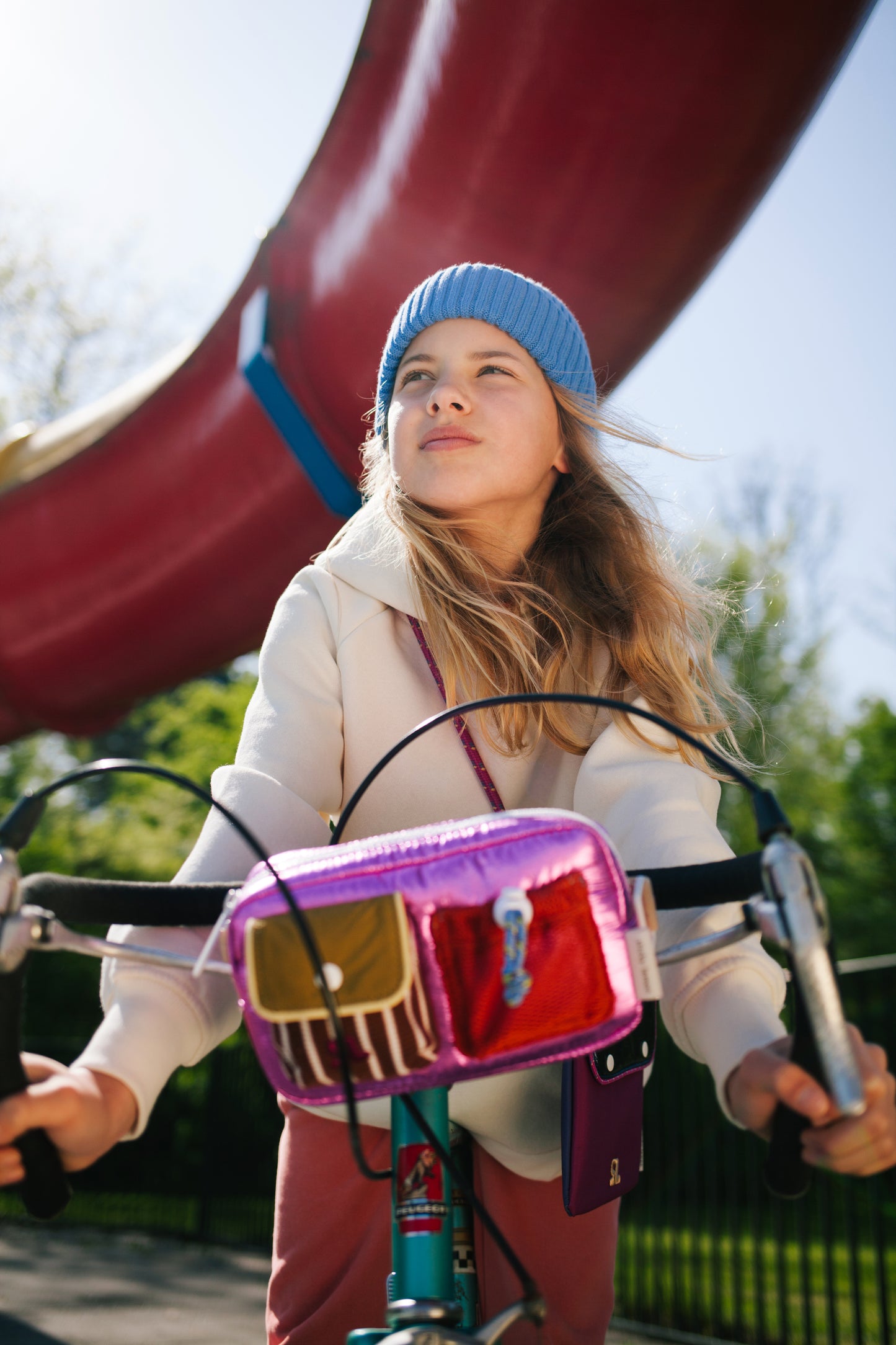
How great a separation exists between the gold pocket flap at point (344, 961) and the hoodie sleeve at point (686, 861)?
296mm

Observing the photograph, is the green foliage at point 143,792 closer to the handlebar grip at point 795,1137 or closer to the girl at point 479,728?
the girl at point 479,728

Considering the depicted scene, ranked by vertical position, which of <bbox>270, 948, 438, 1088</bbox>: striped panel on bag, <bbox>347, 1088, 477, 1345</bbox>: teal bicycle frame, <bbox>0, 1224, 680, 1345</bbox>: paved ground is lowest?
<bbox>0, 1224, 680, 1345</bbox>: paved ground

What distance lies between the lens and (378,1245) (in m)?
1.26

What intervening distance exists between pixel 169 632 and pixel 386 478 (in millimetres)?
1406

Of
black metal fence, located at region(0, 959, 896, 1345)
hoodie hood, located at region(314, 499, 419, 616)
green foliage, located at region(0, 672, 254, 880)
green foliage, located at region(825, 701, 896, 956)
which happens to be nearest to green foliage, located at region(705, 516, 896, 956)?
green foliage, located at region(825, 701, 896, 956)

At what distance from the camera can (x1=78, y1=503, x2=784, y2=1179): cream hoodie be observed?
92 centimetres

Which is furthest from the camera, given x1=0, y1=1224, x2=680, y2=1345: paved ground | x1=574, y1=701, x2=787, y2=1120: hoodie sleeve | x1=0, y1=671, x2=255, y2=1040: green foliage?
x1=0, y1=671, x2=255, y2=1040: green foliage

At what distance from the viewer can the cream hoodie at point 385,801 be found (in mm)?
917

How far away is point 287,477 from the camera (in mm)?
2668

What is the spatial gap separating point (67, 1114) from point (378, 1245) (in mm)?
634

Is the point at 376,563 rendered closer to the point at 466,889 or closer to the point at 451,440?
the point at 451,440

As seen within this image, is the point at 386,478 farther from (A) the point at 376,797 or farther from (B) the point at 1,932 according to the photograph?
(B) the point at 1,932

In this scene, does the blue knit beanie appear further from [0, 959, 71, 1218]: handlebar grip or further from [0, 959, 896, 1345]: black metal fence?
[0, 959, 896, 1345]: black metal fence

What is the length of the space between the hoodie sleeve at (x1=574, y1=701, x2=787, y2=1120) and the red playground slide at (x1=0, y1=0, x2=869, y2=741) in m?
1.16
